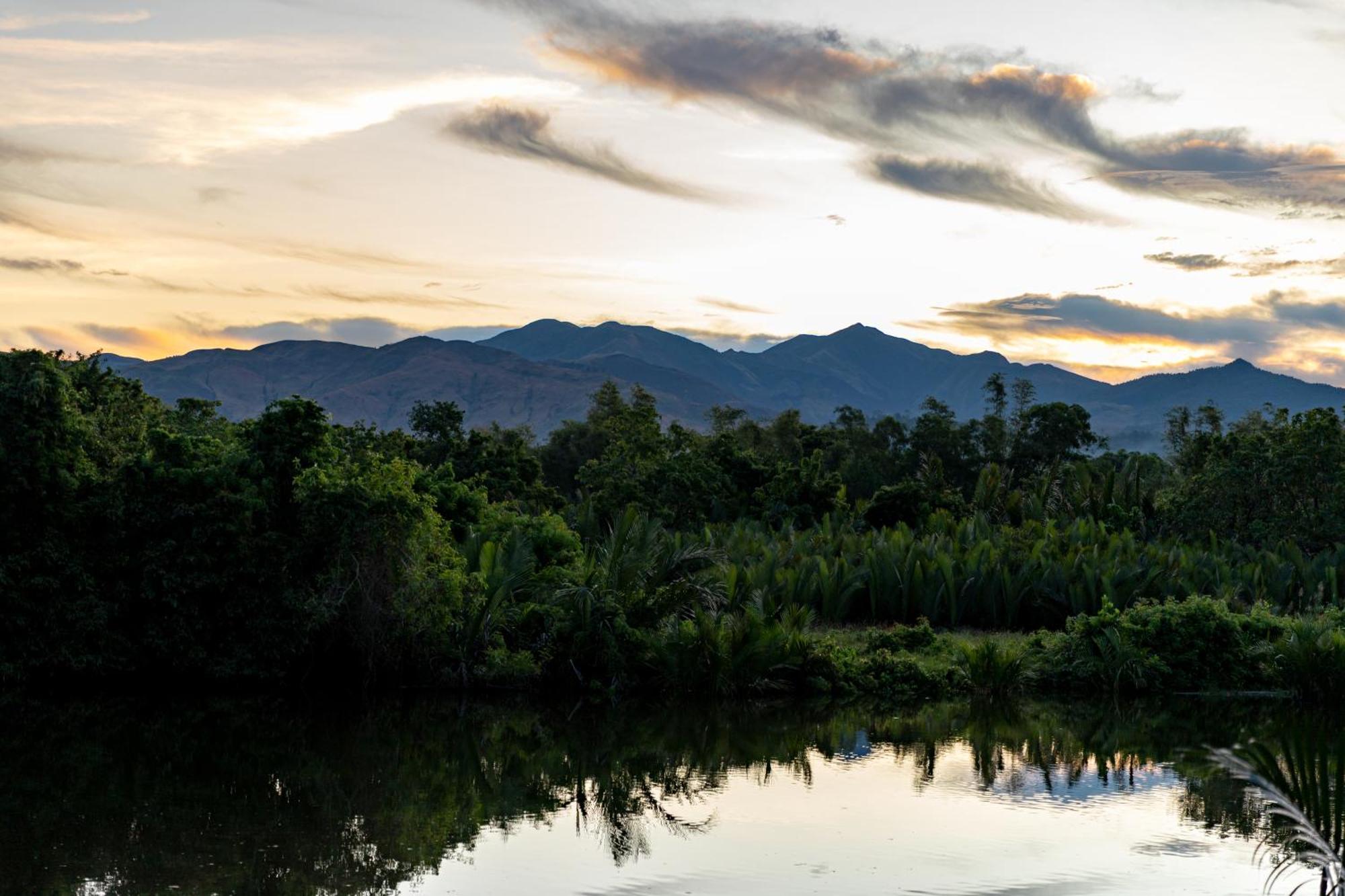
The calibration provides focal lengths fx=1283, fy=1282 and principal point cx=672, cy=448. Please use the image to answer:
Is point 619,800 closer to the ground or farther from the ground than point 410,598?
closer to the ground

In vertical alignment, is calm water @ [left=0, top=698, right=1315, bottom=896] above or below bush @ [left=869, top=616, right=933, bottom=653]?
below

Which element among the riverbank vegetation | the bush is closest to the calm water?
Result: the riverbank vegetation

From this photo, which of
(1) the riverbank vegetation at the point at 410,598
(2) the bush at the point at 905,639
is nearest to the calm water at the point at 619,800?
(1) the riverbank vegetation at the point at 410,598

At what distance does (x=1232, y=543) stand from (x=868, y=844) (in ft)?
59.9

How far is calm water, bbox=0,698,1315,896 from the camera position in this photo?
9.58 metres

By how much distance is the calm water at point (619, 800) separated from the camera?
9578 mm

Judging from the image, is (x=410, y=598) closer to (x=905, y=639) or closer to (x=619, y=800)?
(x=619, y=800)

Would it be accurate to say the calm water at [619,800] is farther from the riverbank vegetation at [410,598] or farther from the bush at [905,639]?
the bush at [905,639]

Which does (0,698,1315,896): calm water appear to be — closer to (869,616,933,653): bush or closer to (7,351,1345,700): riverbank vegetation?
(7,351,1345,700): riverbank vegetation

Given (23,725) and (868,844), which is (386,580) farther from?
(868,844)

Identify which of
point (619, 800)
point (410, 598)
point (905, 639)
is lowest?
point (619, 800)

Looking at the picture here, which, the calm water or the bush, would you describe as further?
the bush

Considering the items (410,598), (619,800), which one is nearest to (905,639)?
(410,598)

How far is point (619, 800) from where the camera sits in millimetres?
12219
